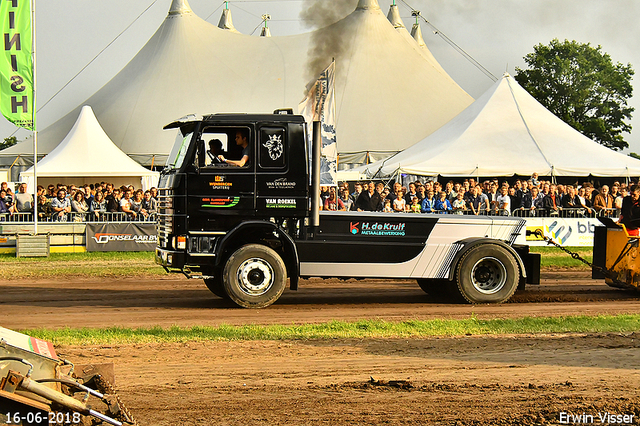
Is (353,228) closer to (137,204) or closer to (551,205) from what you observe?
(551,205)

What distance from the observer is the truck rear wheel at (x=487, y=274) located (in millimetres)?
11414

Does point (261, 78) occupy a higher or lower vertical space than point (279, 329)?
higher

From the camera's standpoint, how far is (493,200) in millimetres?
21266

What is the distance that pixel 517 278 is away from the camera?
11.5m

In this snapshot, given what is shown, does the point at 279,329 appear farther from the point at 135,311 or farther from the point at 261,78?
the point at 261,78

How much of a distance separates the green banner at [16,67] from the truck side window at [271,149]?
40.1 ft

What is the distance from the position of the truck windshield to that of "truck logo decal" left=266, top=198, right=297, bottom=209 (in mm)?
1465

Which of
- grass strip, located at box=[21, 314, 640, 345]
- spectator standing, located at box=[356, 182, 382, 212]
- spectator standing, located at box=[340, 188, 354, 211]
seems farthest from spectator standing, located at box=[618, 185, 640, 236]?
spectator standing, located at box=[340, 188, 354, 211]

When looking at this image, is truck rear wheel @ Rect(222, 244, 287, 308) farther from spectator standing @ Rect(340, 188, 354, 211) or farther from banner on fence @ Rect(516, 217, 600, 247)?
banner on fence @ Rect(516, 217, 600, 247)

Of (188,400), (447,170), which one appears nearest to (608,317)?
(188,400)

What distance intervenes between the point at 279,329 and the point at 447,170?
663 inches

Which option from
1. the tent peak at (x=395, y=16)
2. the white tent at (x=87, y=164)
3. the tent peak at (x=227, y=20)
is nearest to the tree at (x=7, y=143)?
the tent peak at (x=227, y=20)

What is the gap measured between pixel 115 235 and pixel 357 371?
14.7 meters

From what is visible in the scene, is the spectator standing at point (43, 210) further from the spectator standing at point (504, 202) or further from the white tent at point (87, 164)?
the spectator standing at point (504, 202)
